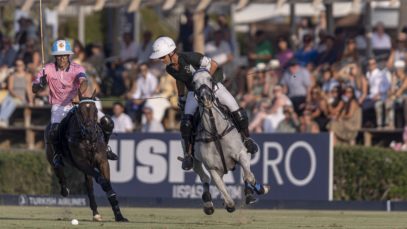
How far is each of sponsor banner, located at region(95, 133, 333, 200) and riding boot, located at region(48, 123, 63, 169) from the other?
4.54 m

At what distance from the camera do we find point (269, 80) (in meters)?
22.4

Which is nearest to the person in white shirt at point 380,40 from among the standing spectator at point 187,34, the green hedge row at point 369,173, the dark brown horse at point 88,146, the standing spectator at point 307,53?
the standing spectator at point 307,53

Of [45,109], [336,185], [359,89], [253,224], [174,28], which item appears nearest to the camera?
[253,224]

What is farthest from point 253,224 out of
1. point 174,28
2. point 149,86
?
point 174,28

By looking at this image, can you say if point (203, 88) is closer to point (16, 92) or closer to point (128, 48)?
point (16, 92)

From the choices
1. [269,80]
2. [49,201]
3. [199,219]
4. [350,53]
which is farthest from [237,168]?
[199,219]

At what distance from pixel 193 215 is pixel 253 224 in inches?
95.5

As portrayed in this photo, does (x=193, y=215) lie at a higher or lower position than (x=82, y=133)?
lower

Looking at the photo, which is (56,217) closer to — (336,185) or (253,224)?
(253,224)

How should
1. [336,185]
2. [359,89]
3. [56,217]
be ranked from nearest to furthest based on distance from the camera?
[56,217], [336,185], [359,89]

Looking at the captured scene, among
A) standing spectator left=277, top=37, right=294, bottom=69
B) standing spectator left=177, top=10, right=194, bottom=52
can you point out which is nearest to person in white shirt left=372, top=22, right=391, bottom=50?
standing spectator left=277, top=37, right=294, bottom=69

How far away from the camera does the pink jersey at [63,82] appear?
1526 cm

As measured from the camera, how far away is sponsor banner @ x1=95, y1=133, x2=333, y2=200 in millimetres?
19594

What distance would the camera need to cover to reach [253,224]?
561 inches
